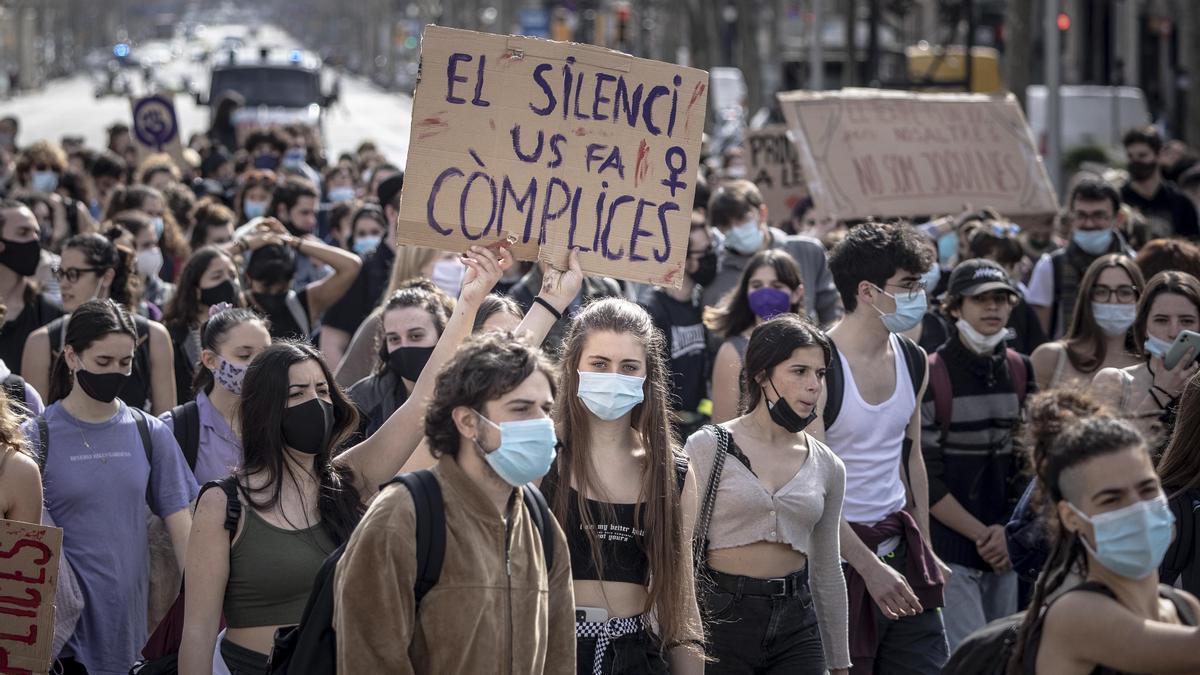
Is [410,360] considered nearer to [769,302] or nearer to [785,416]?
[785,416]

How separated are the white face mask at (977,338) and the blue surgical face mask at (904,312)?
454mm

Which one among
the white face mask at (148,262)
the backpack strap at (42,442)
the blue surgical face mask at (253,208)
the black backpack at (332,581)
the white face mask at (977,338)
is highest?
the blue surgical face mask at (253,208)

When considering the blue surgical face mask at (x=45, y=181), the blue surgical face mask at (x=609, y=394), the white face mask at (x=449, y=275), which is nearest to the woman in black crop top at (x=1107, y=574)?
the blue surgical face mask at (x=609, y=394)

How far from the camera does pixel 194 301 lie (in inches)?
308

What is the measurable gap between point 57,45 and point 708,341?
11692cm

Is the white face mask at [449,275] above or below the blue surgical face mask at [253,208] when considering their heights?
below

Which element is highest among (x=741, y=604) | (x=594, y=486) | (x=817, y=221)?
(x=817, y=221)

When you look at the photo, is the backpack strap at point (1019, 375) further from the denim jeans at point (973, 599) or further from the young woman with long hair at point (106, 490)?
the young woman with long hair at point (106, 490)

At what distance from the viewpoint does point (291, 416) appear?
15.9ft

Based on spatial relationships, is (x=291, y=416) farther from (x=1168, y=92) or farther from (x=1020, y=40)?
(x=1168, y=92)

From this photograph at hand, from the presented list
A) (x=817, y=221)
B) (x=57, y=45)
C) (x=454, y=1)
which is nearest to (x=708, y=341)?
(x=817, y=221)

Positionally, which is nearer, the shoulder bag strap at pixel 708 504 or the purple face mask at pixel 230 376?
the shoulder bag strap at pixel 708 504

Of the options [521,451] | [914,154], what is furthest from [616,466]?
[914,154]

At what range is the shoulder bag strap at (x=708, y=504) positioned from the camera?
512 cm
